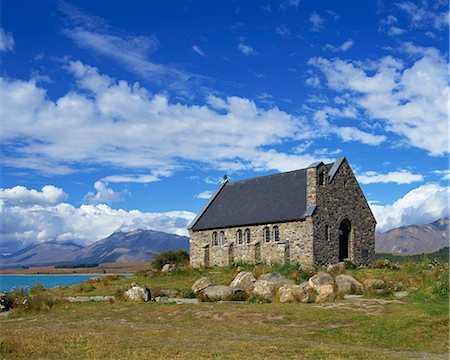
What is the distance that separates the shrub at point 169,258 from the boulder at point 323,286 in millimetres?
38033

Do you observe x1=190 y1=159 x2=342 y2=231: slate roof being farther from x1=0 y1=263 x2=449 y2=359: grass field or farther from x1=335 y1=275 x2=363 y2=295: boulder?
x1=0 y1=263 x2=449 y2=359: grass field

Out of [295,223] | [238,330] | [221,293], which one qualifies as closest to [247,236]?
[295,223]

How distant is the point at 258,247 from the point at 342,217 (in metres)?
8.88

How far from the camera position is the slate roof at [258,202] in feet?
168

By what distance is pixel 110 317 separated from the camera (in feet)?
86.6

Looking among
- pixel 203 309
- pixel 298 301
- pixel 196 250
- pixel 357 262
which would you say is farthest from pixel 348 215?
pixel 203 309

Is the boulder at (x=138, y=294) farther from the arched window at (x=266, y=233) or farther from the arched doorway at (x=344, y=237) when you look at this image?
the arched doorway at (x=344, y=237)

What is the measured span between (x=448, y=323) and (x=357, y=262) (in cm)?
3210

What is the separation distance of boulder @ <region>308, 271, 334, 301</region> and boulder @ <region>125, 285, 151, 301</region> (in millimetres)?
→ 9793

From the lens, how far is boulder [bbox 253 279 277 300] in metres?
29.3

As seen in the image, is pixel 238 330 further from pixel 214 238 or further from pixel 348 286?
pixel 214 238

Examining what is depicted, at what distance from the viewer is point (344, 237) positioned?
174ft

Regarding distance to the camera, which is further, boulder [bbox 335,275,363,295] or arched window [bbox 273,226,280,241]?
arched window [bbox 273,226,280,241]

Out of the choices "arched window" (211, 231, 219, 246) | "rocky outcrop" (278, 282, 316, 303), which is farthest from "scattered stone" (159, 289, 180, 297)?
"arched window" (211, 231, 219, 246)
